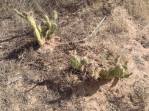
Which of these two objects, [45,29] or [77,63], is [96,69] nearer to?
[77,63]

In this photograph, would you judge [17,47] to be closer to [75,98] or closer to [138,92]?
[75,98]

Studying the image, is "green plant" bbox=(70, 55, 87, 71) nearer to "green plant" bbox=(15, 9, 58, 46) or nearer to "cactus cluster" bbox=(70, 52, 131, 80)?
"cactus cluster" bbox=(70, 52, 131, 80)

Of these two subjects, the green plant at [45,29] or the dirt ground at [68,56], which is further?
the green plant at [45,29]

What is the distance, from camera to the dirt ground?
2918mm

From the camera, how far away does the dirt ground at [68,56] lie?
2918 millimetres

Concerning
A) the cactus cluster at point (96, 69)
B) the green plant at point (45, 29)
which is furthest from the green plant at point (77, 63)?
the green plant at point (45, 29)

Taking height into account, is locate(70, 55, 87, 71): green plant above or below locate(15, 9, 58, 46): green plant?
below

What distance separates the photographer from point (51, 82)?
3.00m

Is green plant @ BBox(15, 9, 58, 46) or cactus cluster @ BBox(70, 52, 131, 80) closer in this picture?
cactus cluster @ BBox(70, 52, 131, 80)

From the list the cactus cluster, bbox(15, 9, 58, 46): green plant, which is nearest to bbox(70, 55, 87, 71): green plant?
the cactus cluster

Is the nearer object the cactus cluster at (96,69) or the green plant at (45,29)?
the cactus cluster at (96,69)

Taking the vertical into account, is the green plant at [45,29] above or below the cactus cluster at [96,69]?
above

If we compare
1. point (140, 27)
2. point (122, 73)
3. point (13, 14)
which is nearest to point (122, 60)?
point (122, 73)

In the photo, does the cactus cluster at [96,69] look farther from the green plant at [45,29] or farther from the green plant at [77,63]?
the green plant at [45,29]
